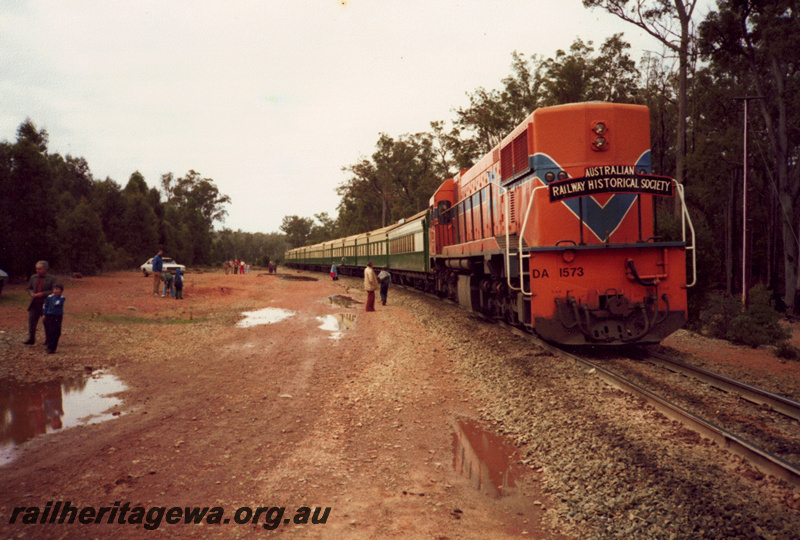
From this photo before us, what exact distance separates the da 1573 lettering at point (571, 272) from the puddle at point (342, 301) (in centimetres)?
1202

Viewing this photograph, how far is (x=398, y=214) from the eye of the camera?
60.2 meters

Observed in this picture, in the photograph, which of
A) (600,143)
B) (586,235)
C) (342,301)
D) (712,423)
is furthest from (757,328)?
(342,301)

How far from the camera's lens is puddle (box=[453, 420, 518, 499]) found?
4.58 metres

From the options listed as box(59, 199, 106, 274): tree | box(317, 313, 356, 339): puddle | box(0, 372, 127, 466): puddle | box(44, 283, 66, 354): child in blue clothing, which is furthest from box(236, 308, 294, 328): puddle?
box(59, 199, 106, 274): tree

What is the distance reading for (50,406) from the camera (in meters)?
7.07

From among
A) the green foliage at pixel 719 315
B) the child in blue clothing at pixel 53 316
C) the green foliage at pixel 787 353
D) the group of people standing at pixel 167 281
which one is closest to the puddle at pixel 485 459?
the child in blue clothing at pixel 53 316

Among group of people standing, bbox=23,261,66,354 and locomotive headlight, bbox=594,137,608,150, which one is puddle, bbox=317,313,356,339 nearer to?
group of people standing, bbox=23,261,66,354

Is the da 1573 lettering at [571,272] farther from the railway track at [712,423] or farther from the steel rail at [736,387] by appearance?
the steel rail at [736,387]

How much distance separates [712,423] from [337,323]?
35.0 feet

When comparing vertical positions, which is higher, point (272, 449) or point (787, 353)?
point (272, 449)

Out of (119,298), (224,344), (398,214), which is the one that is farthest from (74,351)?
(398,214)

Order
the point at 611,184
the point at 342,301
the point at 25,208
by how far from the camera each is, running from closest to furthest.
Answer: the point at 611,184
the point at 342,301
the point at 25,208

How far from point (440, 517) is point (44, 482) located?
11.6 feet

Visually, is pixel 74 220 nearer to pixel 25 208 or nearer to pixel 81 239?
pixel 81 239
